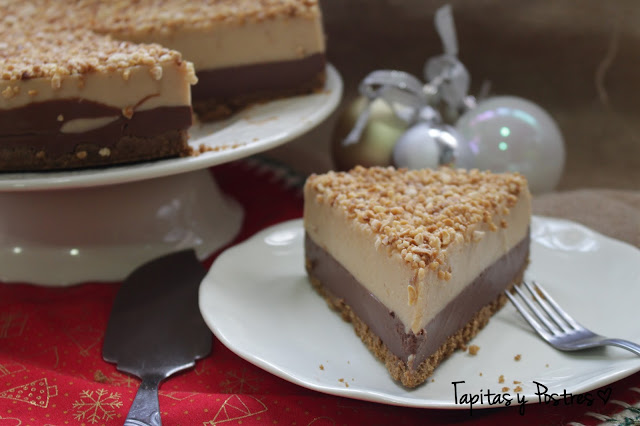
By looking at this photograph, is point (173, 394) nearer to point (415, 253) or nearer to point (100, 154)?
point (415, 253)

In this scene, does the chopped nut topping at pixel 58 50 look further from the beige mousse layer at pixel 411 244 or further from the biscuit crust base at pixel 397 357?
the biscuit crust base at pixel 397 357

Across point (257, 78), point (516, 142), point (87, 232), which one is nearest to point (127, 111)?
point (87, 232)

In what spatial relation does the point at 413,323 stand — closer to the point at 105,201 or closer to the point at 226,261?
the point at 226,261

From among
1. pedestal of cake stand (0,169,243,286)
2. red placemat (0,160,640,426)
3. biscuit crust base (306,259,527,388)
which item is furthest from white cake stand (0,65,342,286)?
biscuit crust base (306,259,527,388)

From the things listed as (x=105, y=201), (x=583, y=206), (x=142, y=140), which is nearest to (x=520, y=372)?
(x=583, y=206)

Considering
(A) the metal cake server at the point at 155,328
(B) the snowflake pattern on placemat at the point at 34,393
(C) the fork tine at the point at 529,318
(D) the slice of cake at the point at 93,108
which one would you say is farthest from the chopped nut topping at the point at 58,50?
(C) the fork tine at the point at 529,318

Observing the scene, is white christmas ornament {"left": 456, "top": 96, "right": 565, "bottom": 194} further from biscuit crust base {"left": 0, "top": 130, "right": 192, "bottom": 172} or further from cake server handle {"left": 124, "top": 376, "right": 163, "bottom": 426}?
cake server handle {"left": 124, "top": 376, "right": 163, "bottom": 426}

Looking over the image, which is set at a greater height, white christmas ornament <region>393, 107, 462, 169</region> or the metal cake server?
white christmas ornament <region>393, 107, 462, 169</region>
